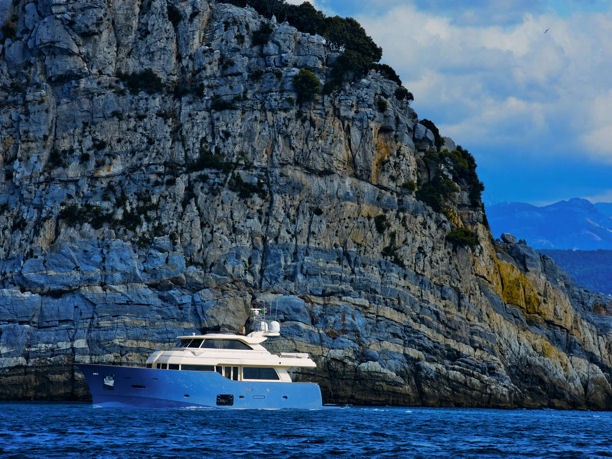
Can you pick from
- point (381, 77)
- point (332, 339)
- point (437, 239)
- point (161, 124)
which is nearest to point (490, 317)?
point (437, 239)

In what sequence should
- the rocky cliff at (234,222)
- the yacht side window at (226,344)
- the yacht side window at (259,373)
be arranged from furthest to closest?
the rocky cliff at (234,222), the yacht side window at (259,373), the yacht side window at (226,344)

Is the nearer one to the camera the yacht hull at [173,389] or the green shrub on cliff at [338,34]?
the yacht hull at [173,389]

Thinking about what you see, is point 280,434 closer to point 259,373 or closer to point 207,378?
point 207,378

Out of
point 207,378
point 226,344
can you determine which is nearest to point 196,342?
point 226,344

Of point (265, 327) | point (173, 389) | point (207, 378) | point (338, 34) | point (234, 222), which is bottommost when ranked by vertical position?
point (173, 389)

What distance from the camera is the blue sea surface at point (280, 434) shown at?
140ft

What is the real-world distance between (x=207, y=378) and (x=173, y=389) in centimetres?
184

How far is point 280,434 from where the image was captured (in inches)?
1935

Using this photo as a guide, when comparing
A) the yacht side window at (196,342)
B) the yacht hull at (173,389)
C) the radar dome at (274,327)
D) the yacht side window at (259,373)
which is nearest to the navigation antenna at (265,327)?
the radar dome at (274,327)

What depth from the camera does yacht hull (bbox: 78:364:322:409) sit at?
60.5 m

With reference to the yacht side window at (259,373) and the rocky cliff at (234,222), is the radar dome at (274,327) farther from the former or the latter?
the rocky cliff at (234,222)

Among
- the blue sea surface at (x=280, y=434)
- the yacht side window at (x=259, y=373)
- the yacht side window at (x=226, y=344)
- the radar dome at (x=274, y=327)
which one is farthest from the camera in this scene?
the radar dome at (x=274, y=327)

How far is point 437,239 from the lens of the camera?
84.1m

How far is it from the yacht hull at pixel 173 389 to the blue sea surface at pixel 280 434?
2.07 ft
